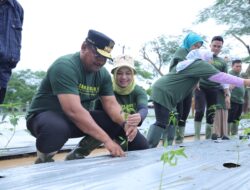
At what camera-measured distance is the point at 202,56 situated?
2.83 meters

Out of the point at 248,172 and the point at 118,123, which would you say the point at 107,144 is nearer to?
the point at 118,123

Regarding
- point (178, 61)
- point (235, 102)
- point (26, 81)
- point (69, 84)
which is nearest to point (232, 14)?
point (235, 102)

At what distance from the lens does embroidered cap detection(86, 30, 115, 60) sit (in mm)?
1867

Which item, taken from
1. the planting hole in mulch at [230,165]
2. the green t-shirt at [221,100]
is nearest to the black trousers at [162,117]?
the green t-shirt at [221,100]

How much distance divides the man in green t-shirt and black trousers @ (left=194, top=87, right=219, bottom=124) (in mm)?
1575

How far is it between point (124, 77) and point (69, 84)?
25.5 inches

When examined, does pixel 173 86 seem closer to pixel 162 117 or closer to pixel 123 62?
pixel 162 117

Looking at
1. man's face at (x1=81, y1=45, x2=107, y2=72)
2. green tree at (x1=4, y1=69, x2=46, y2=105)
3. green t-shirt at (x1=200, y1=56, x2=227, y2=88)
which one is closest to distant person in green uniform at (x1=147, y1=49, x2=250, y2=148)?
green t-shirt at (x1=200, y1=56, x2=227, y2=88)

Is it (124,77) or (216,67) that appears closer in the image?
(124,77)

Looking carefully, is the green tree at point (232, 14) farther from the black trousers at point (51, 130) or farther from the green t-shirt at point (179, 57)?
the black trousers at point (51, 130)

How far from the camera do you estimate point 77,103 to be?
5.77ft

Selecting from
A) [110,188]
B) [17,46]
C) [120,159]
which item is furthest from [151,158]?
[17,46]

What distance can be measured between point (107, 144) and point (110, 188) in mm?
646

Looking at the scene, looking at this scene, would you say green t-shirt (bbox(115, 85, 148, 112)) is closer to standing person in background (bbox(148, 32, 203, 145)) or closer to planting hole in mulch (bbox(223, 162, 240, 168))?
standing person in background (bbox(148, 32, 203, 145))
